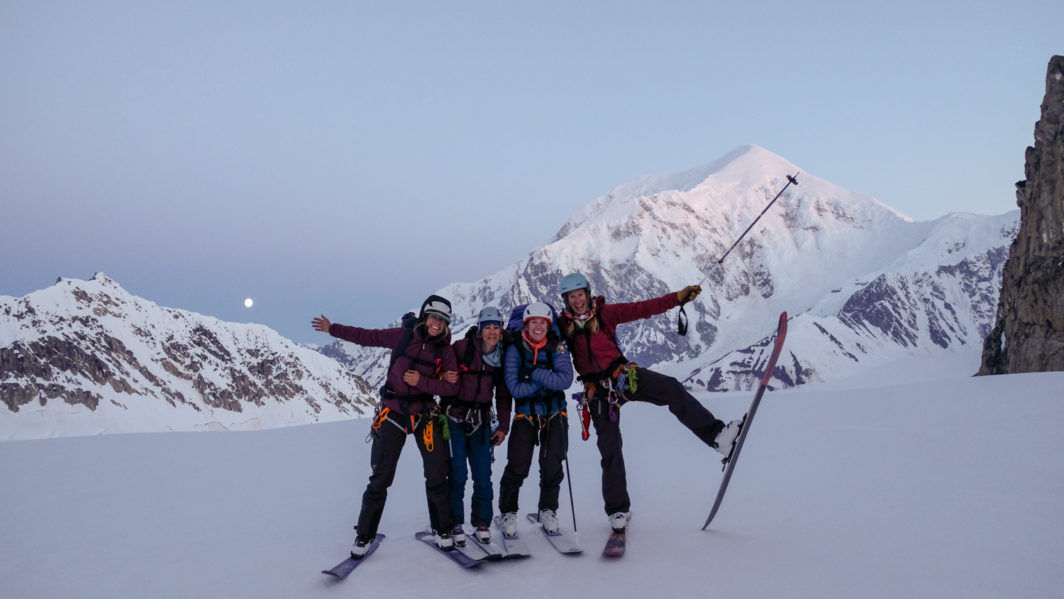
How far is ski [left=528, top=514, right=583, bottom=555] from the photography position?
21.7ft

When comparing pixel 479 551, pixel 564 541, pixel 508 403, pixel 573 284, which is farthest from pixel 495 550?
pixel 573 284

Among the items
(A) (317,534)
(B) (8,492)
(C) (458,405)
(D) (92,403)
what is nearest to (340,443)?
(B) (8,492)

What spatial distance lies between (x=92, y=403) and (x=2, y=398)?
22737 mm

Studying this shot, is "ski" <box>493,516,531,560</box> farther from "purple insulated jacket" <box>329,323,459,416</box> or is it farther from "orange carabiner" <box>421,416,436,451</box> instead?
"purple insulated jacket" <box>329,323,459,416</box>

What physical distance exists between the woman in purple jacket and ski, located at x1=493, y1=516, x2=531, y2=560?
23 cm

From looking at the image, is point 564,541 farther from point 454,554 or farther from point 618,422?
point 618,422

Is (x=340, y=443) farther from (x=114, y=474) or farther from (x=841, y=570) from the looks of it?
(x=841, y=570)

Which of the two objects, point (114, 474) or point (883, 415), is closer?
point (114, 474)

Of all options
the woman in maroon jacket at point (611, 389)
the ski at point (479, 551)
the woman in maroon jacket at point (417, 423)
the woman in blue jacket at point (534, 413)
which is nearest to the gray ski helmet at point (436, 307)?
the woman in maroon jacket at point (417, 423)

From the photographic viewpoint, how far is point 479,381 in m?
7.59

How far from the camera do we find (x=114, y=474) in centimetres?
1193

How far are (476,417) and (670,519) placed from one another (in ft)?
8.85

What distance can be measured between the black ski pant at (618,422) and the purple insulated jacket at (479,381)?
1.13 meters

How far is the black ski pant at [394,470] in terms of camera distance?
271 inches
